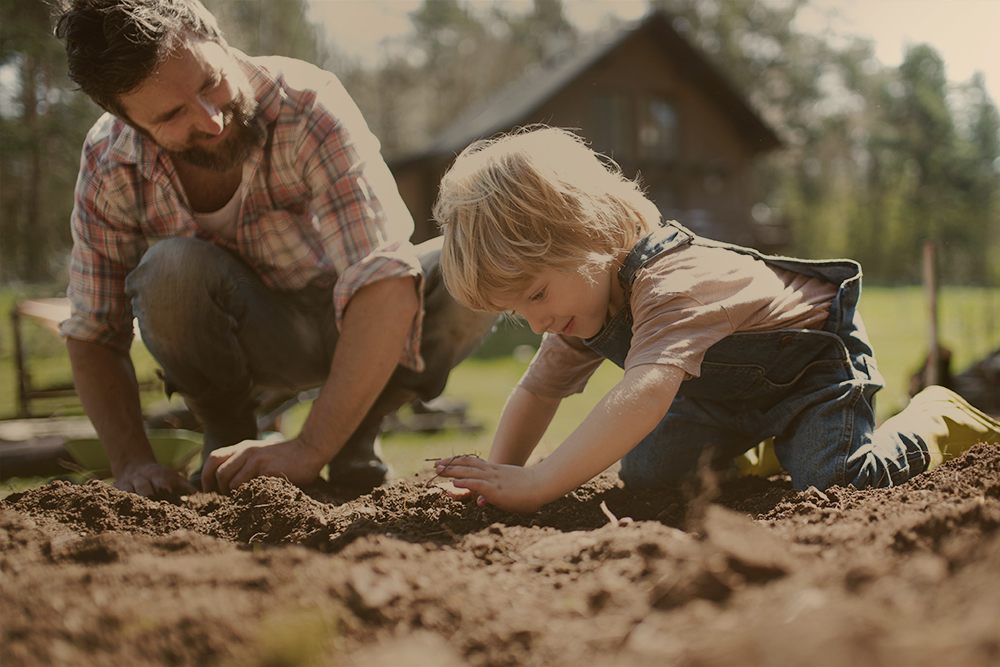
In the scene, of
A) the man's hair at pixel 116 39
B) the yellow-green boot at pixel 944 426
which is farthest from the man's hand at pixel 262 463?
the yellow-green boot at pixel 944 426

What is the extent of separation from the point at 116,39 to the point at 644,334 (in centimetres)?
158

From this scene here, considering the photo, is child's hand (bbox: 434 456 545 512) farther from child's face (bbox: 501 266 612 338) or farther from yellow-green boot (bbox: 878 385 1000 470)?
yellow-green boot (bbox: 878 385 1000 470)

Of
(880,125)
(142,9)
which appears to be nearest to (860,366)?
(142,9)

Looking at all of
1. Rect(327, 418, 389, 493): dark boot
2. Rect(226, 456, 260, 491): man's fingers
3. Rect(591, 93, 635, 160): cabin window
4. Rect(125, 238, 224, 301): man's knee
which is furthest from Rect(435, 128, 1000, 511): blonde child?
Rect(591, 93, 635, 160): cabin window

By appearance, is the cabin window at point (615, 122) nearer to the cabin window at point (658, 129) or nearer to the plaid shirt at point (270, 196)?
the cabin window at point (658, 129)

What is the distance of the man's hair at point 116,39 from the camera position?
7.57ft

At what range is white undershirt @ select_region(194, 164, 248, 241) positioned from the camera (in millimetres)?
2793

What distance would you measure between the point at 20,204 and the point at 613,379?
5.59m

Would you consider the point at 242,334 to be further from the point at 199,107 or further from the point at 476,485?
the point at 476,485

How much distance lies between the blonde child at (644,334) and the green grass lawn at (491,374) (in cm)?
98

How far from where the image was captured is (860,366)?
2453mm

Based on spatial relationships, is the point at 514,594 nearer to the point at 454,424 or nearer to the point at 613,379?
the point at 454,424

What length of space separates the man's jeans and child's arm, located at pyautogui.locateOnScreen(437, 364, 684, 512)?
41.3 inches

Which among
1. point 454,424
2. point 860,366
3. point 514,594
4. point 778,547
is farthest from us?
point 454,424
